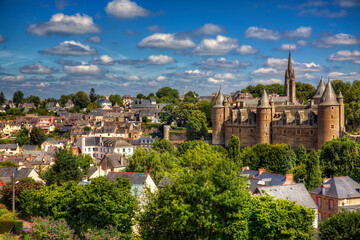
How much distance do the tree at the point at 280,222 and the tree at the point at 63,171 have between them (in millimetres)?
22810

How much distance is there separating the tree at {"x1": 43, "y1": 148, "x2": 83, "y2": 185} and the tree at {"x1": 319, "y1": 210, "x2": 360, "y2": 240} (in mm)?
26111

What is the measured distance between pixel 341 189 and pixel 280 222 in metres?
13.1

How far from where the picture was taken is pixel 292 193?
108 ft

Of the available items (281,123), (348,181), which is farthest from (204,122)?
(348,181)

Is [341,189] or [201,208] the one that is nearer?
[201,208]

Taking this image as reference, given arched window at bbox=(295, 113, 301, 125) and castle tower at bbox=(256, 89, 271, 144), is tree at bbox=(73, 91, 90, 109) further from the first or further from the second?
arched window at bbox=(295, 113, 301, 125)

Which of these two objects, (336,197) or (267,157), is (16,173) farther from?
(336,197)

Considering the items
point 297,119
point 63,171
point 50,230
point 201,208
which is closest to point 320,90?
point 297,119

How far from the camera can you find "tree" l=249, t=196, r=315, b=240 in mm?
23688

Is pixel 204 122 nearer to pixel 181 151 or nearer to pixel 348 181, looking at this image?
pixel 181 151

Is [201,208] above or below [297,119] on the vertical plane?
below

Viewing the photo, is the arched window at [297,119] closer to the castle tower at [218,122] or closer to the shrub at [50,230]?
the castle tower at [218,122]

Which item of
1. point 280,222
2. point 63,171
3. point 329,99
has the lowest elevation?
point 280,222

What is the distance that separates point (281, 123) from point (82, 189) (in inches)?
1575
